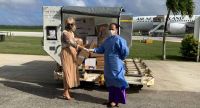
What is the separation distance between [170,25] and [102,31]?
1991 inches

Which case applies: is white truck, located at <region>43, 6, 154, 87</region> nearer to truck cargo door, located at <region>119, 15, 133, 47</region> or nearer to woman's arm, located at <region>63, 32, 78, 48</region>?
truck cargo door, located at <region>119, 15, 133, 47</region>

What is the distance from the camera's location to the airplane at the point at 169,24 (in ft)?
199

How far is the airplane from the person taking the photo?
6075 cm

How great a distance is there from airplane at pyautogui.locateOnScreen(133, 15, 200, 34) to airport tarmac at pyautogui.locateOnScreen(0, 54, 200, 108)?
45.2 meters

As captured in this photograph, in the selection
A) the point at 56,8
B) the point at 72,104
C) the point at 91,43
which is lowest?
the point at 72,104

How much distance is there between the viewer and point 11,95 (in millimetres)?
9312

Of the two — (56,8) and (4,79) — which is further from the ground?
(56,8)

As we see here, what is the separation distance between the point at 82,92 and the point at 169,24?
52271mm

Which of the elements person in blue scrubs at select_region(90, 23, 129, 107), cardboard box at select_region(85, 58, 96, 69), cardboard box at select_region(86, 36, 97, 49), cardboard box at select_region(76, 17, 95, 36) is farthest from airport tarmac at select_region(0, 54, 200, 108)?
cardboard box at select_region(76, 17, 95, 36)

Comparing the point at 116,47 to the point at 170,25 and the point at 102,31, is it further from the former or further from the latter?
the point at 170,25

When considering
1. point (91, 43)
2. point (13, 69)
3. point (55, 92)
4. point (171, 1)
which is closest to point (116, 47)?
point (55, 92)

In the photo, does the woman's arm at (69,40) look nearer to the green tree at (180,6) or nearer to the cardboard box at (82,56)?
the cardboard box at (82,56)

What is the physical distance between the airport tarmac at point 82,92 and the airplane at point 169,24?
148 feet

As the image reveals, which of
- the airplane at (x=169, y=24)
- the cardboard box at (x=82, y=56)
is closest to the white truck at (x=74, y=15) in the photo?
the cardboard box at (x=82, y=56)
